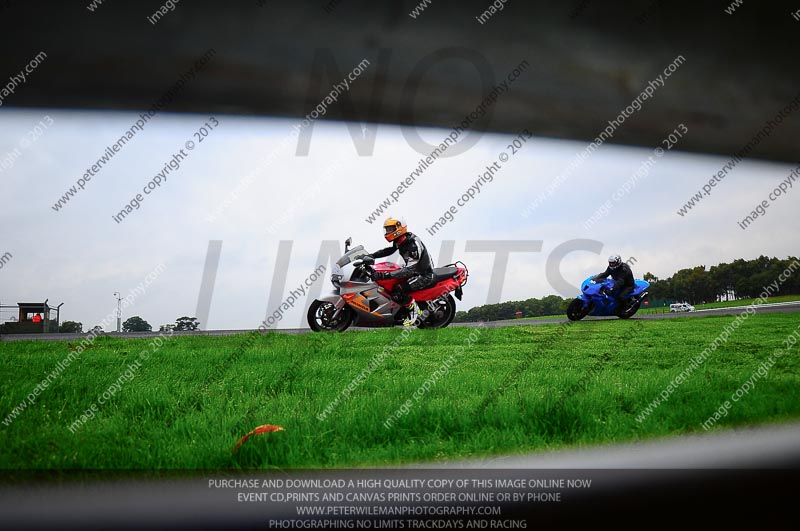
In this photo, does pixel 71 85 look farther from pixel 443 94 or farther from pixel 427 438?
pixel 427 438

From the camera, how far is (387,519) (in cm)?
88

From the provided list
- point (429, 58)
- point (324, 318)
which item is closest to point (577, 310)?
point (324, 318)

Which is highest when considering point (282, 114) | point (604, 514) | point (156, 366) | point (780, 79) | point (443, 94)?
point (780, 79)

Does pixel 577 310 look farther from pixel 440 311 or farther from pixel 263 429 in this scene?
pixel 263 429

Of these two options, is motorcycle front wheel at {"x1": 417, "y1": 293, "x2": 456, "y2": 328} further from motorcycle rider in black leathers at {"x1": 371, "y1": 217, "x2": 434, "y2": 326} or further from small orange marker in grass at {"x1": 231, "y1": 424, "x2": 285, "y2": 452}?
small orange marker in grass at {"x1": 231, "y1": 424, "x2": 285, "y2": 452}

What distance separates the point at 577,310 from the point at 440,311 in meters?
2.16

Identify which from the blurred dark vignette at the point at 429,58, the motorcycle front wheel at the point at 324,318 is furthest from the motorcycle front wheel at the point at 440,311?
the blurred dark vignette at the point at 429,58

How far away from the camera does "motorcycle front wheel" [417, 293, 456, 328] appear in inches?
185

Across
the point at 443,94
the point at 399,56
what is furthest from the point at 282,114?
the point at 443,94

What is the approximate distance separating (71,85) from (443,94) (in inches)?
62.3

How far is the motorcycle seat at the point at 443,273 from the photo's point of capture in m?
4.59

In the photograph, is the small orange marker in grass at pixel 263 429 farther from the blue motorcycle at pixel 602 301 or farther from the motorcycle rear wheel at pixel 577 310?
the motorcycle rear wheel at pixel 577 310

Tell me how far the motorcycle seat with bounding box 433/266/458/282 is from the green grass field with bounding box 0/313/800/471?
1852 mm

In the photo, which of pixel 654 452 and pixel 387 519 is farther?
pixel 654 452
